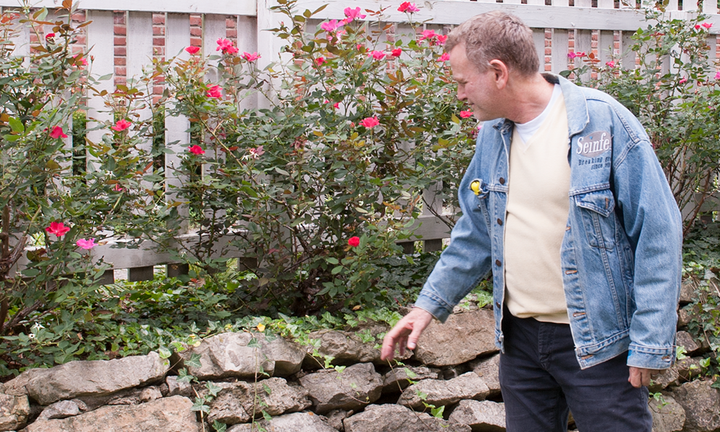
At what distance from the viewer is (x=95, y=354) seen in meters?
2.51

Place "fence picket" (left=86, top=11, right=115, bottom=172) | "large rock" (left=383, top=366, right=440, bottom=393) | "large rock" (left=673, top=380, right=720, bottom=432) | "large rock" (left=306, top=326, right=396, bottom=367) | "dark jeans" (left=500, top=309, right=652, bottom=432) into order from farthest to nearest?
1. "large rock" (left=673, top=380, right=720, bottom=432)
2. "fence picket" (left=86, top=11, right=115, bottom=172)
3. "large rock" (left=383, top=366, right=440, bottom=393)
4. "large rock" (left=306, top=326, right=396, bottom=367)
5. "dark jeans" (left=500, top=309, right=652, bottom=432)

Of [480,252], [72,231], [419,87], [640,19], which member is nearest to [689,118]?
[640,19]

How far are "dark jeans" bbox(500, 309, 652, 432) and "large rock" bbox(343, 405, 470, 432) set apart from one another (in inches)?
34.0

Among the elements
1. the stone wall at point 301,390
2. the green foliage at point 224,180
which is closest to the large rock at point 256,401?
the stone wall at point 301,390

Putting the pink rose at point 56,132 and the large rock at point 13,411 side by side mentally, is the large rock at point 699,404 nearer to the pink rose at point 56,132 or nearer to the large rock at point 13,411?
the large rock at point 13,411

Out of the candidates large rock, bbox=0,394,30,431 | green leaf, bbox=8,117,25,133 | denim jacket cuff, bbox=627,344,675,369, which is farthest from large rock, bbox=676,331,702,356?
green leaf, bbox=8,117,25,133

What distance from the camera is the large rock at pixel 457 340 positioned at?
9.84ft

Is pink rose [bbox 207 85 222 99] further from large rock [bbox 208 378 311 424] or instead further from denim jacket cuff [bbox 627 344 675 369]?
denim jacket cuff [bbox 627 344 675 369]

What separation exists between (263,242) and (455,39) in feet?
5.07

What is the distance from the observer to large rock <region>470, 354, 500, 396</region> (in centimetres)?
303


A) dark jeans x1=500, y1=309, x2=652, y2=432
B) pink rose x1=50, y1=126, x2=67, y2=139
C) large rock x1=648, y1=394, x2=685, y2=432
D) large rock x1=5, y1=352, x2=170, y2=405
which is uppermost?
pink rose x1=50, y1=126, x2=67, y2=139

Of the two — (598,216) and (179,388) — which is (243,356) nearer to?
(179,388)

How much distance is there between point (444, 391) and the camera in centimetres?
289

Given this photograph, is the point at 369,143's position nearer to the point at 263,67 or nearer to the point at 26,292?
the point at 263,67
